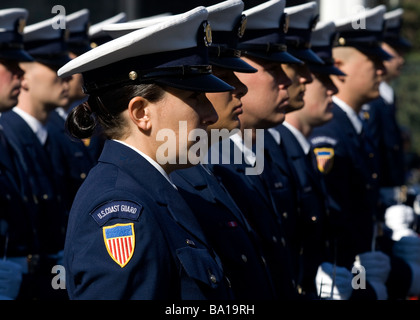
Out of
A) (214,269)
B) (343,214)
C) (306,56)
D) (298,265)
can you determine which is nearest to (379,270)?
(343,214)

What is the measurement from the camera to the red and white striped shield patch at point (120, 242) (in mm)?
2426

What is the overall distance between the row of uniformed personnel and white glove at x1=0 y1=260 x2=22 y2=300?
0.4 inches

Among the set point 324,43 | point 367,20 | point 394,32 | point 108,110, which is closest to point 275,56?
point 324,43

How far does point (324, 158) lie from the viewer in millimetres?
5293

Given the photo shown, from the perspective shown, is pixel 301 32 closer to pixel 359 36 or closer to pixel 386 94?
pixel 359 36

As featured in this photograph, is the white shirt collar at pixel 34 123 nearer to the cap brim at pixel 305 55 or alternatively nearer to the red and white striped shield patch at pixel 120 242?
the cap brim at pixel 305 55

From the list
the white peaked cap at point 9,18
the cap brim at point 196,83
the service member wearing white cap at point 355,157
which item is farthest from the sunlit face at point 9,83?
the cap brim at point 196,83

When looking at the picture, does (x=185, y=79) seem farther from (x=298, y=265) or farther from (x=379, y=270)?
(x=379, y=270)

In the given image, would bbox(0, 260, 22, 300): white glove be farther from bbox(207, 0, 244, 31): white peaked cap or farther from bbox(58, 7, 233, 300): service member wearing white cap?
bbox(207, 0, 244, 31): white peaked cap

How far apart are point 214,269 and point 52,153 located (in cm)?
307

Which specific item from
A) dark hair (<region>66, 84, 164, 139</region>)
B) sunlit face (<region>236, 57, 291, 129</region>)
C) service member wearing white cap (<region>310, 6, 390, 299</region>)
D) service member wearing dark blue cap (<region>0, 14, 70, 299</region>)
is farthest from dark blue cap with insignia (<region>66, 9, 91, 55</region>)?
dark hair (<region>66, 84, 164, 139</region>)

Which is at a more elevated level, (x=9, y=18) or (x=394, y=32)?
(x=394, y=32)

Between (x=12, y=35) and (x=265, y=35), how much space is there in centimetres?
154

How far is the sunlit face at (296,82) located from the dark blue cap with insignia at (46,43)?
173 cm
